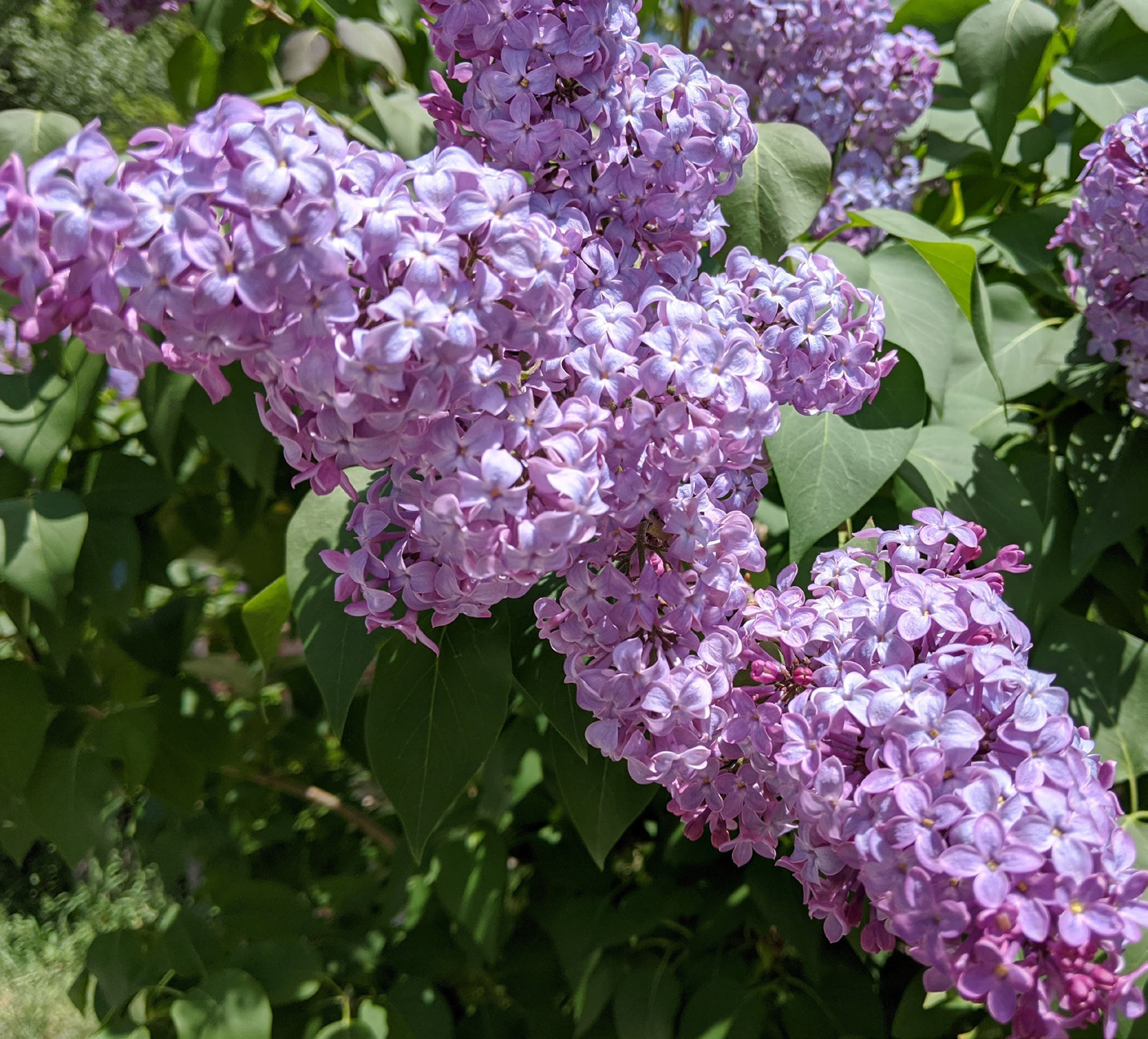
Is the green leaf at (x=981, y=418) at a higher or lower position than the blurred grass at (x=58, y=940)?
higher

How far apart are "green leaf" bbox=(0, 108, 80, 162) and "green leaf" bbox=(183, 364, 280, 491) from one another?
0.92ft

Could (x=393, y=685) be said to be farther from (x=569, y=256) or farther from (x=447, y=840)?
(x=447, y=840)

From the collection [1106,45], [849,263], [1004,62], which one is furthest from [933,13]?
[849,263]

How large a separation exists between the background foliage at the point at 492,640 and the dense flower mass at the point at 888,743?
0.49ft

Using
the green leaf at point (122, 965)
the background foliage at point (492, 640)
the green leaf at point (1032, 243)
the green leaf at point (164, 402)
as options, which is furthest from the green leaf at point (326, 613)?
the green leaf at point (1032, 243)

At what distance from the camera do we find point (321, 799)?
155cm

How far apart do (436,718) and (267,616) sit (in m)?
0.24

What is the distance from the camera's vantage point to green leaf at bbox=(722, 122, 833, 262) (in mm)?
837

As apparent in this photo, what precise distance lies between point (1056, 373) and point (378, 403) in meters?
0.85

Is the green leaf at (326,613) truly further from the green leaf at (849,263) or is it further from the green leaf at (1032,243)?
the green leaf at (1032,243)

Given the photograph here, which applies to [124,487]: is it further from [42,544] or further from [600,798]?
[600,798]

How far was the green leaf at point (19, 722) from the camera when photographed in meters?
1.08

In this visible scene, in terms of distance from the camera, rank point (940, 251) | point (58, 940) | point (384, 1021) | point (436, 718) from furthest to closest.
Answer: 1. point (58, 940)
2. point (384, 1021)
3. point (940, 251)
4. point (436, 718)

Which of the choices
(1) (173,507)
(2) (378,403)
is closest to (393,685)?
(2) (378,403)
